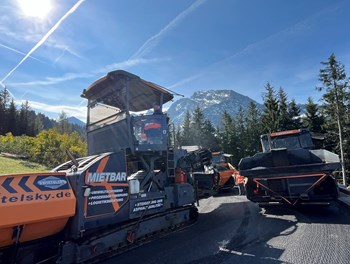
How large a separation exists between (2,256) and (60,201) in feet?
3.51

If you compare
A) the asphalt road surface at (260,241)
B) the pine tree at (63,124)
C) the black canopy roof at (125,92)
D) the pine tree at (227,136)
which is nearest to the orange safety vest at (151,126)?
the black canopy roof at (125,92)

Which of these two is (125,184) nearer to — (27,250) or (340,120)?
(27,250)

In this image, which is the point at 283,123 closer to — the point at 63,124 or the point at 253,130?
the point at 253,130

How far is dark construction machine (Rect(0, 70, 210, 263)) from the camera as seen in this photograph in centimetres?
359

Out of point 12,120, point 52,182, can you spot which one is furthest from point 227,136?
point 12,120

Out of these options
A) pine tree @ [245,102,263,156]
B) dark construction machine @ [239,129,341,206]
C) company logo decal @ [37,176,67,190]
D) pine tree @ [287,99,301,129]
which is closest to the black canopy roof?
company logo decal @ [37,176,67,190]

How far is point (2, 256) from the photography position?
3738 mm

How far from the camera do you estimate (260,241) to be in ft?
17.2

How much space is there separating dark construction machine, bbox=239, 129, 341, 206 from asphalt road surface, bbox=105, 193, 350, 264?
0.50 meters

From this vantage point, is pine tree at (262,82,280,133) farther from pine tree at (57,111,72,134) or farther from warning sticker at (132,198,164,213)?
pine tree at (57,111,72,134)

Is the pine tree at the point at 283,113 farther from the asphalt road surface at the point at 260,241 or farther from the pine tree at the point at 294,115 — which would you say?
the asphalt road surface at the point at 260,241

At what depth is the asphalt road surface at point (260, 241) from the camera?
441 cm

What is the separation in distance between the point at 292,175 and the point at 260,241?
2553 mm

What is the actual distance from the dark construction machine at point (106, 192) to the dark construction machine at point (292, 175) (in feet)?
6.38
